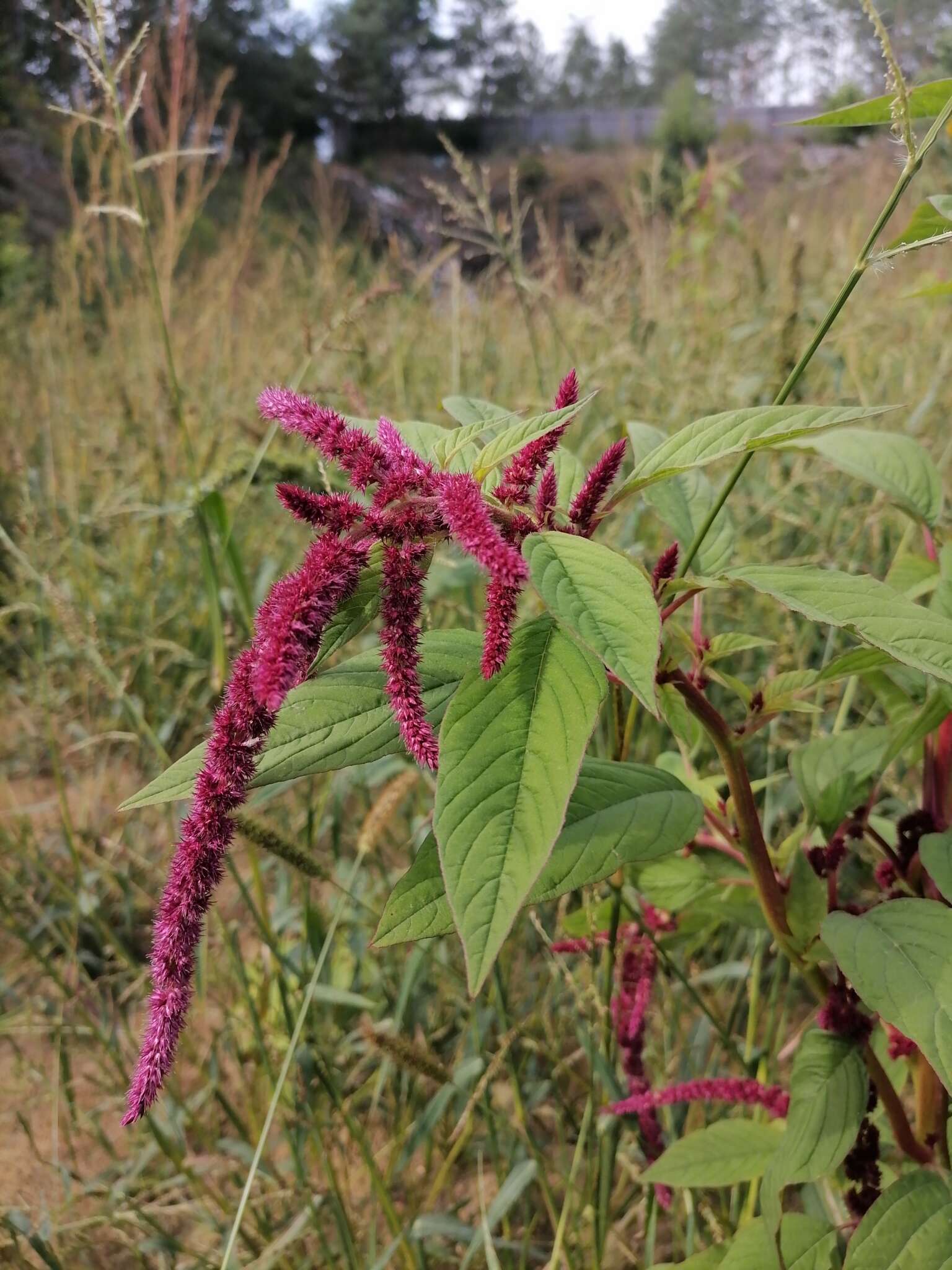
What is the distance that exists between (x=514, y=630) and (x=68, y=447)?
103 inches

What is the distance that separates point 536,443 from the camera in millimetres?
507

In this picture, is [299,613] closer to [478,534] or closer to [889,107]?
[478,534]

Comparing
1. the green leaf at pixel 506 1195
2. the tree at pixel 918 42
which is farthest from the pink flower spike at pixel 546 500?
the tree at pixel 918 42

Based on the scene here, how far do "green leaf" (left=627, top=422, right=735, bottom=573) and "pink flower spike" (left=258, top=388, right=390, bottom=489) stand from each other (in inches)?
10.9

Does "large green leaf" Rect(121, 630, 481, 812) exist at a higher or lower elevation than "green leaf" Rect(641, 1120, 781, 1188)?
higher

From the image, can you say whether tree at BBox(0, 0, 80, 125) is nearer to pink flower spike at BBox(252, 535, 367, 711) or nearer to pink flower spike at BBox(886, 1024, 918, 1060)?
pink flower spike at BBox(252, 535, 367, 711)

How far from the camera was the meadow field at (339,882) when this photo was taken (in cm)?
105

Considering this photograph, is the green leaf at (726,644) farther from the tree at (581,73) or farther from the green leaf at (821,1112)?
the tree at (581,73)

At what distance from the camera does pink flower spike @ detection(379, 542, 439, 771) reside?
1.38 feet

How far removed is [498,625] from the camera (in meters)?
0.41

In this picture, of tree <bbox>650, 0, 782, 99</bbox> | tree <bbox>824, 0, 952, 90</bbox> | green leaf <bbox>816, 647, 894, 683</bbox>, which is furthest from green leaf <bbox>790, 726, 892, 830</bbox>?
tree <bbox>650, 0, 782, 99</bbox>

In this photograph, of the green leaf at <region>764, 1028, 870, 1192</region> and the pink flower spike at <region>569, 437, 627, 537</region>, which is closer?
the pink flower spike at <region>569, 437, 627, 537</region>

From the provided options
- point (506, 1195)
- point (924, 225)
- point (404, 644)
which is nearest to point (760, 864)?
point (404, 644)

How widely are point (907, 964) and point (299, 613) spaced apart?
45cm
